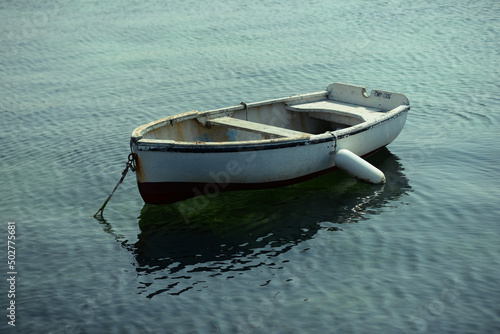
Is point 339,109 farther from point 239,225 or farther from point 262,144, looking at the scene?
point 239,225

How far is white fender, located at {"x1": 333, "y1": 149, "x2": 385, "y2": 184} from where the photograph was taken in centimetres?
1377

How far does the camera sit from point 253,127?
14.2 metres

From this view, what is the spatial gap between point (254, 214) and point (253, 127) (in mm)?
2150

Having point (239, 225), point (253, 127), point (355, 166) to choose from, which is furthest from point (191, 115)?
point (355, 166)

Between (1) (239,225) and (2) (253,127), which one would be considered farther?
(2) (253,127)

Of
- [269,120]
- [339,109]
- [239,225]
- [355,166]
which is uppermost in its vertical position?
[339,109]

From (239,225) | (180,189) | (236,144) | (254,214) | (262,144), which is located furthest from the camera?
(254,214)

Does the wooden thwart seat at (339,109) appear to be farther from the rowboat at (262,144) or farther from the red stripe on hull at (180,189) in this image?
the red stripe on hull at (180,189)

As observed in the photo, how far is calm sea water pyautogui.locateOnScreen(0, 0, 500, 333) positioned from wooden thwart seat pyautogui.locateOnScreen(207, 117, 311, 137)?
1.27m

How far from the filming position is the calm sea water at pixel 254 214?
9867mm

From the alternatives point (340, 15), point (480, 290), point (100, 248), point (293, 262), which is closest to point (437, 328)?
point (480, 290)

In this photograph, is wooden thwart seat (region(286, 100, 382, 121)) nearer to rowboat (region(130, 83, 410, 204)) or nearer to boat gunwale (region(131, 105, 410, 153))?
rowboat (region(130, 83, 410, 204))

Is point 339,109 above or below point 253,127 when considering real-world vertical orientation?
above

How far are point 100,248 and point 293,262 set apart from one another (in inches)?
140
